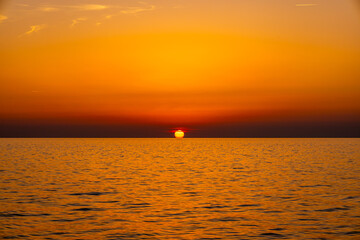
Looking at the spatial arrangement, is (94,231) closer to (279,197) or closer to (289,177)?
(279,197)

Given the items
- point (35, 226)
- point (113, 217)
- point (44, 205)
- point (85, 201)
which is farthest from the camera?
point (85, 201)

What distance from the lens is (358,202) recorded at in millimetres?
32500

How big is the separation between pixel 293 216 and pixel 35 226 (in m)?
15.3

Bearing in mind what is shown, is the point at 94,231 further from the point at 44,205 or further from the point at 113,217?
the point at 44,205

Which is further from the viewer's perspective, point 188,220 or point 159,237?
point 188,220

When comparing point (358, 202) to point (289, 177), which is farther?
point (289, 177)

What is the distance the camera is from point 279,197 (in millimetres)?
34969

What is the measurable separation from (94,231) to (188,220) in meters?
5.59

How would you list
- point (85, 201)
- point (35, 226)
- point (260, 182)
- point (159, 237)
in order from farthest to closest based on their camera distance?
point (260, 182) → point (85, 201) → point (35, 226) → point (159, 237)

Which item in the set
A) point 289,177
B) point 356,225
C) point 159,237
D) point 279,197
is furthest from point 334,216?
point 289,177

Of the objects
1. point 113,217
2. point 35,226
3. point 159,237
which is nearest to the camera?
point 159,237

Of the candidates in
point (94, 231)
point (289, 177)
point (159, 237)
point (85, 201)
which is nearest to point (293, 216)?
point (159, 237)

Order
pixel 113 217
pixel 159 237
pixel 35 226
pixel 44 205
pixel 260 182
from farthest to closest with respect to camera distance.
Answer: pixel 260 182
pixel 44 205
pixel 113 217
pixel 35 226
pixel 159 237

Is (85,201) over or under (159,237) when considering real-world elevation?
over
